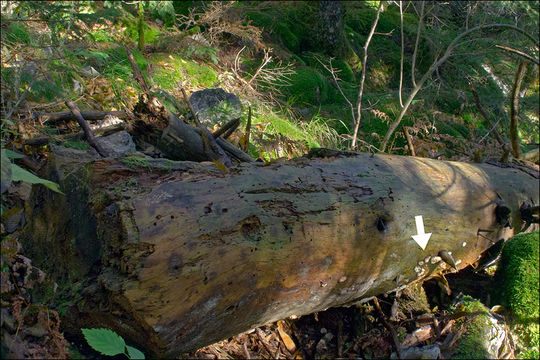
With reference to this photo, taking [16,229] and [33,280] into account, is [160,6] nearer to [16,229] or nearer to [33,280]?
[16,229]

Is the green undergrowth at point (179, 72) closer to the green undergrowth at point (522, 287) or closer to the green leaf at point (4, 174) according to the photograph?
the green leaf at point (4, 174)

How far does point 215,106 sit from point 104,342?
345 cm

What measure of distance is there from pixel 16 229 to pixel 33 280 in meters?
0.57

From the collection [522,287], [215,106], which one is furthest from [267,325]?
[215,106]

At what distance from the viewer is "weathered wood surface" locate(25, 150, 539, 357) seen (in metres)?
1.85

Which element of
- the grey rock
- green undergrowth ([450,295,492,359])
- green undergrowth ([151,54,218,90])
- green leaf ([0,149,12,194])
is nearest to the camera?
green leaf ([0,149,12,194])

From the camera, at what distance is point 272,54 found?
296 inches

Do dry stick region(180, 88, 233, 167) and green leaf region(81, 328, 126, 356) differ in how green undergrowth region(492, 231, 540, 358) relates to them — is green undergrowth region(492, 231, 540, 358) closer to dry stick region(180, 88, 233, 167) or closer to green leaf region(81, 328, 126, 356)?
dry stick region(180, 88, 233, 167)

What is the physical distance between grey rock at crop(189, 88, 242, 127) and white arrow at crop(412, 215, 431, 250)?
2596 millimetres

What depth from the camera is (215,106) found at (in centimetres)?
475

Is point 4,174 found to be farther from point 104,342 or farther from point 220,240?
point 220,240

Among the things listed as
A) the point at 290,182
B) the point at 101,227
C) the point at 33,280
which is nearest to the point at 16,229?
the point at 33,280

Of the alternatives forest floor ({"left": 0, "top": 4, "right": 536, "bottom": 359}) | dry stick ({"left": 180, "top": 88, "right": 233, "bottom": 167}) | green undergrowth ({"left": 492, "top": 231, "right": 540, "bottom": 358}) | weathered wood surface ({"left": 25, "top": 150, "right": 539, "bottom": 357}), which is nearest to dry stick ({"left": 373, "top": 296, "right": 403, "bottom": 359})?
forest floor ({"left": 0, "top": 4, "right": 536, "bottom": 359})

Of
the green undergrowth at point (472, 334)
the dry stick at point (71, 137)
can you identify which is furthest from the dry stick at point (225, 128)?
the green undergrowth at point (472, 334)
